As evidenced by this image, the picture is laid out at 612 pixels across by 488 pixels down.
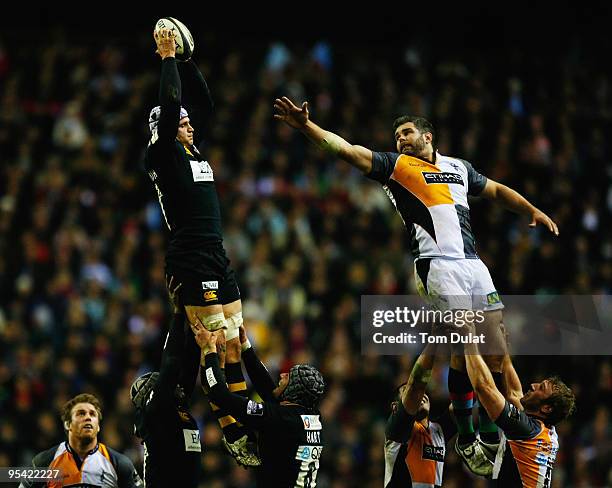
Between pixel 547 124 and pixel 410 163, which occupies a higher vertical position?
pixel 547 124

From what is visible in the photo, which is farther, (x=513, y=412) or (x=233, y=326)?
(x=233, y=326)

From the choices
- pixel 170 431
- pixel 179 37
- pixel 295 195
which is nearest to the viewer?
pixel 170 431

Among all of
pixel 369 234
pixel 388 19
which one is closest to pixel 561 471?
pixel 369 234

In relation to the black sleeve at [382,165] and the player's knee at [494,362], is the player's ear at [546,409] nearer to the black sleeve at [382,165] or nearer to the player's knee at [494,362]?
the player's knee at [494,362]

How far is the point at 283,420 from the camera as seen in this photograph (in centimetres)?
892

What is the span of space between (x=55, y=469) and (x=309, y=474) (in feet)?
6.99

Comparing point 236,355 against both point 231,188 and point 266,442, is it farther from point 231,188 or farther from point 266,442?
point 231,188

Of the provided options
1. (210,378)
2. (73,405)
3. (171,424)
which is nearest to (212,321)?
(210,378)

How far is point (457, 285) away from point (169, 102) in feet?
8.43

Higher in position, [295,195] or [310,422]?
[295,195]

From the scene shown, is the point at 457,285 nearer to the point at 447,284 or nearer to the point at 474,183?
the point at 447,284

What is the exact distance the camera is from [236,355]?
941 cm

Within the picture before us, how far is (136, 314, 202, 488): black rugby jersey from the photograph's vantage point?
902 cm

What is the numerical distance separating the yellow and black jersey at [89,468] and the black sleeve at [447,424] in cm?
263
